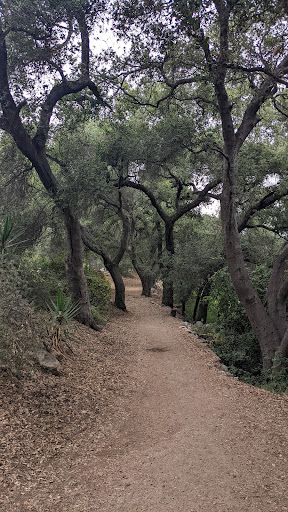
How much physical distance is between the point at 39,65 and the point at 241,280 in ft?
21.0

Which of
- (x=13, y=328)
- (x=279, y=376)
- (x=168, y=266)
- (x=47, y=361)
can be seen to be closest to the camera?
(x=13, y=328)

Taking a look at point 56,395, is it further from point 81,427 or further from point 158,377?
point 158,377

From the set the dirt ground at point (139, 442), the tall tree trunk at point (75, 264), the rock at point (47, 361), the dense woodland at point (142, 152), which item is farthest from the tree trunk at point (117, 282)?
the rock at point (47, 361)

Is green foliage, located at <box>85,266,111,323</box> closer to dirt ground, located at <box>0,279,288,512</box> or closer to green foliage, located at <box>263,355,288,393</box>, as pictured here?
dirt ground, located at <box>0,279,288,512</box>

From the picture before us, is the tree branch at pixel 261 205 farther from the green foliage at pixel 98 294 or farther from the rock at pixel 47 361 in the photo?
the rock at pixel 47 361

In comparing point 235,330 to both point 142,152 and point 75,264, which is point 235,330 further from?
point 142,152

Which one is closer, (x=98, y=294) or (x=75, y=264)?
(x=75, y=264)

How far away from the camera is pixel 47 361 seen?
6008 millimetres

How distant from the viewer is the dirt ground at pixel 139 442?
9.95ft

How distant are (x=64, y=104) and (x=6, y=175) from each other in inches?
97.0

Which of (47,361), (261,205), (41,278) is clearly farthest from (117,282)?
(47,361)

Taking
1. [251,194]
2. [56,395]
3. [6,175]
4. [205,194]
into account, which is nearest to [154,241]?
[205,194]

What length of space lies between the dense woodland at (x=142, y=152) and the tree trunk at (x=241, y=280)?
2 centimetres

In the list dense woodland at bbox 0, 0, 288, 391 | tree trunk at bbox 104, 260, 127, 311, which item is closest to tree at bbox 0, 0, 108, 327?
dense woodland at bbox 0, 0, 288, 391
